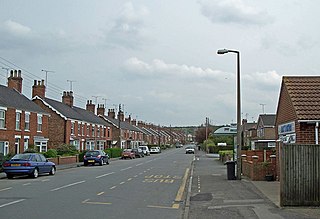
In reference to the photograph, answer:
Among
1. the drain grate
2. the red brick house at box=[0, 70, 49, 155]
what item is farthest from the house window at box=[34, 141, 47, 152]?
the drain grate

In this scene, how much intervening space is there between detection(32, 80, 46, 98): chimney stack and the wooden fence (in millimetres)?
46772

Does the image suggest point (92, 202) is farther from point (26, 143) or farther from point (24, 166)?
point (26, 143)

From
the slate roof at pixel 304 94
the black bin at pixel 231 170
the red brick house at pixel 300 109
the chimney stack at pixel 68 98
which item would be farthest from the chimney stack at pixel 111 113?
the slate roof at pixel 304 94

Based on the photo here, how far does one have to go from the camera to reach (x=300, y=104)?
18672 mm

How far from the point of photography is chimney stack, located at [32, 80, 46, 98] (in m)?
56.0

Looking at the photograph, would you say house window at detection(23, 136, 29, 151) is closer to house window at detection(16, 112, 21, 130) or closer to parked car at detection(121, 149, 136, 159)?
house window at detection(16, 112, 21, 130)

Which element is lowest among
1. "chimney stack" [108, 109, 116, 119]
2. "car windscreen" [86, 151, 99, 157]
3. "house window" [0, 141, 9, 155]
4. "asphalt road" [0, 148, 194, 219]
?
"asphalt road" [0, 148, 194, 219]

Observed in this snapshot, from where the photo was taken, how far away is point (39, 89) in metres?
56.3

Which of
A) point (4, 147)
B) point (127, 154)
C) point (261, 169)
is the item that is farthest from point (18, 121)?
point (261, 169)

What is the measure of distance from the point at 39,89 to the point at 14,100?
39.0 feet

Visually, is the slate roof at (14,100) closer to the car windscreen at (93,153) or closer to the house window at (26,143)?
the house window at (26,143)

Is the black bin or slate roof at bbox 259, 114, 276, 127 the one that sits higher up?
slate roof at bbox 259, 114, 276, 127

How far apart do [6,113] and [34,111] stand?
6.30 m

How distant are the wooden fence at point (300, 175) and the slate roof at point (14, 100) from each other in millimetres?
32053
